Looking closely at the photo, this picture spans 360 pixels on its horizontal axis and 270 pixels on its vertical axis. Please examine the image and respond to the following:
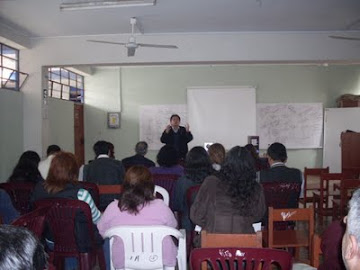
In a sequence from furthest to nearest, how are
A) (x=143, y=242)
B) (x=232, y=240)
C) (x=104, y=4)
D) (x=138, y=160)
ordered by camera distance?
(x=138, y=160), (x=104, y=4), (x=143, y=242), (x=232, y=240)

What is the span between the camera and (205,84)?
27.9 ft

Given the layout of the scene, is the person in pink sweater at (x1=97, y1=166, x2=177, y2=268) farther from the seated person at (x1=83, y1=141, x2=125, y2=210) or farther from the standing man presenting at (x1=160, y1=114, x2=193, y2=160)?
the standing man presenting at (x1=160, y1=114, x2=193, y2=160)

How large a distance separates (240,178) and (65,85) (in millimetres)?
6524

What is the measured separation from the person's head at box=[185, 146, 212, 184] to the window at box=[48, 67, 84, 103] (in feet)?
15.4

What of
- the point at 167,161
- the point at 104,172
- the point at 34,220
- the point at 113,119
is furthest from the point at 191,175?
the point at 113,119

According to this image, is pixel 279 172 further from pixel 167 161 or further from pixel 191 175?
pixel 167 161

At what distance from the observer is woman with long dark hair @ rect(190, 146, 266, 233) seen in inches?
94.1

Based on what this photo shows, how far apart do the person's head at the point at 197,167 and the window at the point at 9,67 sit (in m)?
3.67

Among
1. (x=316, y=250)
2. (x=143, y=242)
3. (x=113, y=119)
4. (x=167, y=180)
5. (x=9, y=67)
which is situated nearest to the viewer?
(x=316, y=250)

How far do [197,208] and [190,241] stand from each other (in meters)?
0.82

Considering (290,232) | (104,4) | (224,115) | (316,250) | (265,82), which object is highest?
(104,4)

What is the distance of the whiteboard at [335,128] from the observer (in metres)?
8.28

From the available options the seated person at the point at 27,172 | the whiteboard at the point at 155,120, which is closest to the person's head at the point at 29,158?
the seated person at the point at 27,172

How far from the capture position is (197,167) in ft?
10.7
